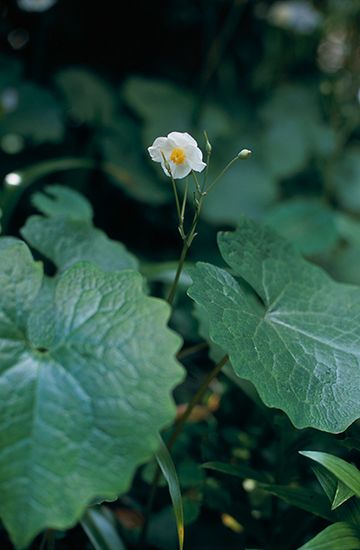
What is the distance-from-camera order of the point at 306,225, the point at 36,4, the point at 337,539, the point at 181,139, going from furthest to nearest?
1. the point at 36,4
2. the point at 306,225
3. the point at 181,139
4. the point at 337,539

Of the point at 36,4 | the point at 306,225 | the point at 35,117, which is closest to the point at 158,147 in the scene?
the point at 306,225

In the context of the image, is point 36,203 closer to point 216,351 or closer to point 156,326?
point 216,351

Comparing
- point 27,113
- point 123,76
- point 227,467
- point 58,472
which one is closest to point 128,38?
point 123,76

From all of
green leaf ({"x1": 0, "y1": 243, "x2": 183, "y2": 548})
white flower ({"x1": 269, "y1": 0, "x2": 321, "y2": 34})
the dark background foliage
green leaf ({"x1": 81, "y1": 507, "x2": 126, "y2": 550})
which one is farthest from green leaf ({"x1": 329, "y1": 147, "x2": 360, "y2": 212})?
green leaf ({"x1": 0, "y1": 243, "x2": 183, "y2": 548})

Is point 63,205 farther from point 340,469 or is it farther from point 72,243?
point 340,469

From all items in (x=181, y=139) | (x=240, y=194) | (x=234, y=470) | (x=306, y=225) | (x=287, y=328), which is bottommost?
(x=240, y=194)

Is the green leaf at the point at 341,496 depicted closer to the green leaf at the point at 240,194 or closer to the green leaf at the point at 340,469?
the green leaf at the point at 340,469

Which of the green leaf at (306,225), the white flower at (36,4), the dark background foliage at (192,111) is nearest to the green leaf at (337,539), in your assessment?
the dark background foliage at (192,111)
